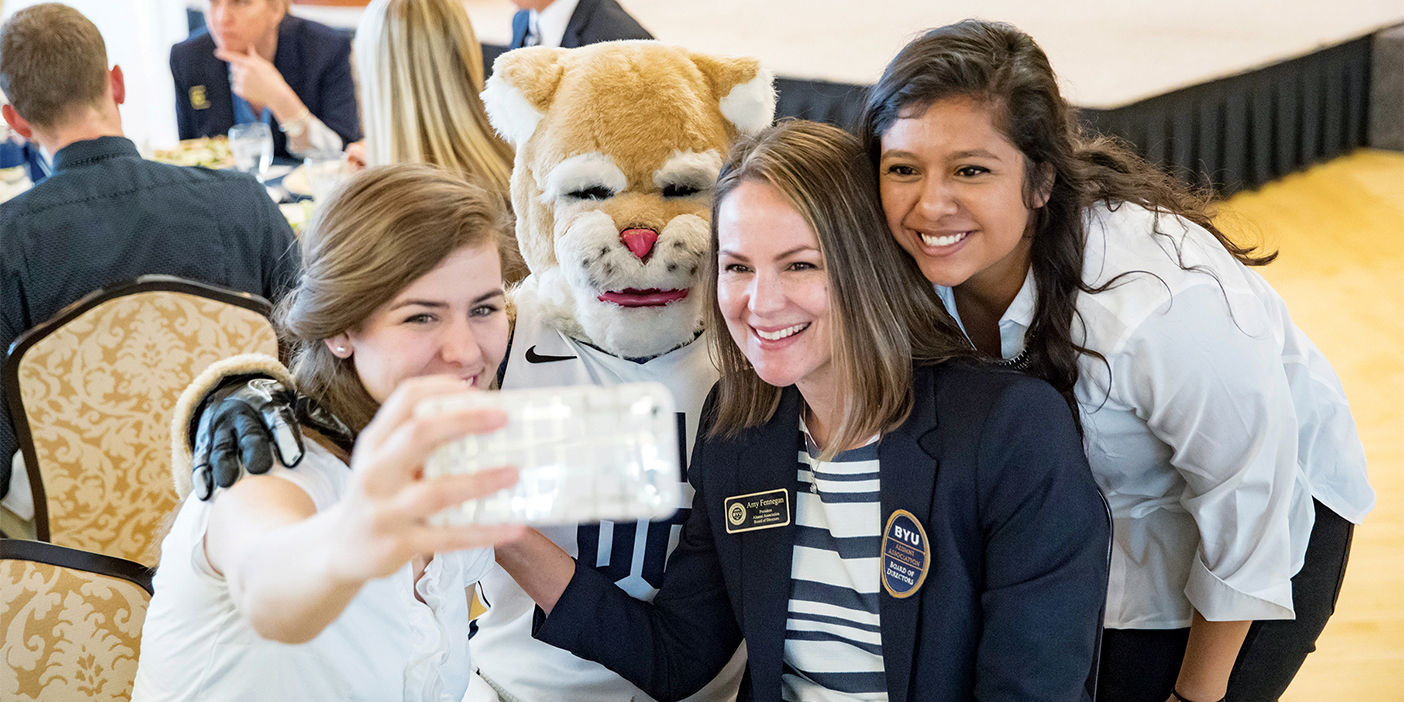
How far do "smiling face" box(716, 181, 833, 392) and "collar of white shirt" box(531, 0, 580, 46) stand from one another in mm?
2713

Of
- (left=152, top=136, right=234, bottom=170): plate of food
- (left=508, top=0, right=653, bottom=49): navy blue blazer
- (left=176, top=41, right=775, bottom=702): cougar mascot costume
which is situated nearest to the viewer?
(left=176, top=41, right=775, bottom=702): cougar mascot costume

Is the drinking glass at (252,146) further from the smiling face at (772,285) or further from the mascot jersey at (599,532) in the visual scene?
the smiling face at (772,285)

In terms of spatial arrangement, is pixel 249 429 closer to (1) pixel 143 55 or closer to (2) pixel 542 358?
(2) pixel 542 358

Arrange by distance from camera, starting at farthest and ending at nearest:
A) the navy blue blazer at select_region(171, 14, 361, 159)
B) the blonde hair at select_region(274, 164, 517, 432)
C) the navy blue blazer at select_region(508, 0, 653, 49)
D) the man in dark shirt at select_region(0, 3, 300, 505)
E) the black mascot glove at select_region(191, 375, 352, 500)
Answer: the navy blue blazer at select_region(171, 14, 361, 159) → the navy blue blazer at select_region(508, 0, 653, 49) → the man in dark shirt at select_region(0, 3, 300, 505) → the blonde hair at select_region(274, 164, 517, 432) → the black mascot glove at select_region(191, 375, 352, 500)

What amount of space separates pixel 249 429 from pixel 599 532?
2.14ft

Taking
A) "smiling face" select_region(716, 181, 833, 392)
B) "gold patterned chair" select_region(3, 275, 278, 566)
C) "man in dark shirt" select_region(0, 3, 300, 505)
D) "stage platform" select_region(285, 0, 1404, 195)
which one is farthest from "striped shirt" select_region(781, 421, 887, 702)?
"stage platform" select_region(285, 0, 1404, 195)

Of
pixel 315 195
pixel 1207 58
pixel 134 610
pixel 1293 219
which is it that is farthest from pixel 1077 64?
pixel 134 610

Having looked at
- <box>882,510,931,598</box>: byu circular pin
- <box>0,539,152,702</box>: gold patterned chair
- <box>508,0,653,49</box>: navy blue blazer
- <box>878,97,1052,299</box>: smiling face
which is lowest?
<box>0,539,152,702</box>: gold patterned chair

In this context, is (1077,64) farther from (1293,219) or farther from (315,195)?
(315,195)

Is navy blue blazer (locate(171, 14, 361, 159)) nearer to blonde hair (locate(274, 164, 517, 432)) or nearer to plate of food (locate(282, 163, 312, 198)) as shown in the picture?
plate of food (locate(282, 163, 312, 198))

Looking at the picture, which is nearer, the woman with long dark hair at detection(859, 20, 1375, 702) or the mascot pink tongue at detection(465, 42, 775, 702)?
the woman with long dark hair at detection(859, 20, 1375, 702)

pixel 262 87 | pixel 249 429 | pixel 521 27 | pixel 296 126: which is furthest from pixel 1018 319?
pixel 262 87

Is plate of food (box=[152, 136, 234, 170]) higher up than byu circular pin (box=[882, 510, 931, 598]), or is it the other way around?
plate of food (box=[152, 136, 234, 170])

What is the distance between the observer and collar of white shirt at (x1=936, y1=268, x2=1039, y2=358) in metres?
1.53
